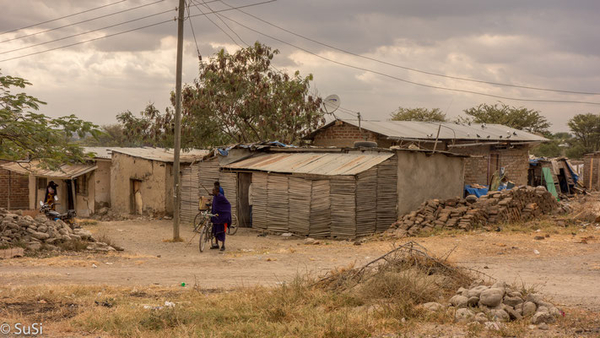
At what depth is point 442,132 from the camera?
23797mm

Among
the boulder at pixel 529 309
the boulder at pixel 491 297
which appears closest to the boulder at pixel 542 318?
the boulder at pixel 529 309

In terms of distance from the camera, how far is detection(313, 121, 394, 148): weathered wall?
74.5 ft

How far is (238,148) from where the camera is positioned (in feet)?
66.6

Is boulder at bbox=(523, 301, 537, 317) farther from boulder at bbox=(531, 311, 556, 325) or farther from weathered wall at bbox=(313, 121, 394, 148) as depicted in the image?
weathered wall at bbox=(313, 121, 394, 148)

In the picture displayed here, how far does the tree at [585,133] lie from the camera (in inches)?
2074

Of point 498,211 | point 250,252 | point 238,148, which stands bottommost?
point 250,252

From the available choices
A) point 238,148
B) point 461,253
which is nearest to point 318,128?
point 238,148

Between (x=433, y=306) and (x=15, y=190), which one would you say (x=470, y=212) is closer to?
(x=433, y=306)

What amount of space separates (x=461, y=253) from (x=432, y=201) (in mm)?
3768

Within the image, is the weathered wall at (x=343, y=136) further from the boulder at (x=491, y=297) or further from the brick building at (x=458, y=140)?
the boulder at (x=491, y=297)

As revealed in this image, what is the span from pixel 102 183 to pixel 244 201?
378 inches

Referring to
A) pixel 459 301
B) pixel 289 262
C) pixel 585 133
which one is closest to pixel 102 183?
pixel 289 262

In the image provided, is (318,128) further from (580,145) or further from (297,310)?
(580,145)

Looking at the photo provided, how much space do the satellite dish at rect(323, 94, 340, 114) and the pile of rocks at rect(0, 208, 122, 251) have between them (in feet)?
36.9
